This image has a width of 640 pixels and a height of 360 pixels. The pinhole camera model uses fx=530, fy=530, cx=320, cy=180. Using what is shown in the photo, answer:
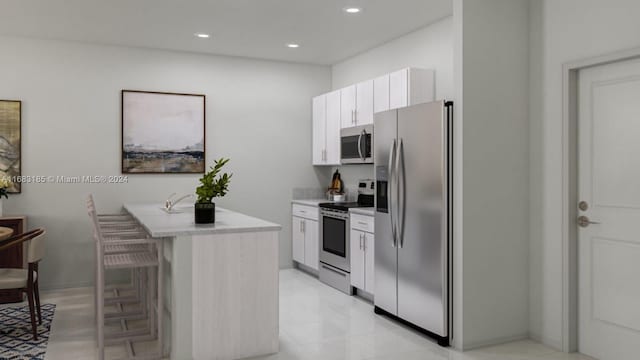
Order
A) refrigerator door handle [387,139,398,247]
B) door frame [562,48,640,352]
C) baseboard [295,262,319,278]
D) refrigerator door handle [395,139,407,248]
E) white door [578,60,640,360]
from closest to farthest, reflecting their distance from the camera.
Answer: white door [578,60,640,360] → door frame [562,48,640,352] → refrigerator door handle [395,139,407,248] → refrigerator door handle [387,139,398,247] → baseboard [295,262,319,278]

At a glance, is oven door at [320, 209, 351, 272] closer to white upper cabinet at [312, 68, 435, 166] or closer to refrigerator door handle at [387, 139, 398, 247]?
white upper cabinet at [312, 68, 435, 166]

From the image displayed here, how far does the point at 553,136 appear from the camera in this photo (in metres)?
3.80

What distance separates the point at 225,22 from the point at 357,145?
184 cm

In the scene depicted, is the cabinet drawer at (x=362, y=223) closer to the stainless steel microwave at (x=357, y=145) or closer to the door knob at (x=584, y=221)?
the stainless steel microwave at (x=357, y=145)

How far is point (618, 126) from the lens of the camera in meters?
3.41

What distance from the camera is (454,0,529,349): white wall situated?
149 inches

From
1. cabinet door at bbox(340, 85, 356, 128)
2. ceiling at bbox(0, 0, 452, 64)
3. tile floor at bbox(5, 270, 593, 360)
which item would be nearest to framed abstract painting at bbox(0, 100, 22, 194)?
ceiling at bbox(0, 0, 452, 64)

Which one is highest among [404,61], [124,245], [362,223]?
[404,61]

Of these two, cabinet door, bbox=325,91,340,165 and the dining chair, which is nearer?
the dining chair

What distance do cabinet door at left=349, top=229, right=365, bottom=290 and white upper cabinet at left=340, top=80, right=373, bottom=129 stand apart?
1.20 m

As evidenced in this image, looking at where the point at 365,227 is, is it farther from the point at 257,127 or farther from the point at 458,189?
the point at 257,127

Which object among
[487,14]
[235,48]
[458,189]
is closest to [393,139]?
[458,189]

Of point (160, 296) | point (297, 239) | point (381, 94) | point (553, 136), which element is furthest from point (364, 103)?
point (160, 296)

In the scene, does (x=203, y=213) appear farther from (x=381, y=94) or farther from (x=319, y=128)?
(x=319, y=128)
